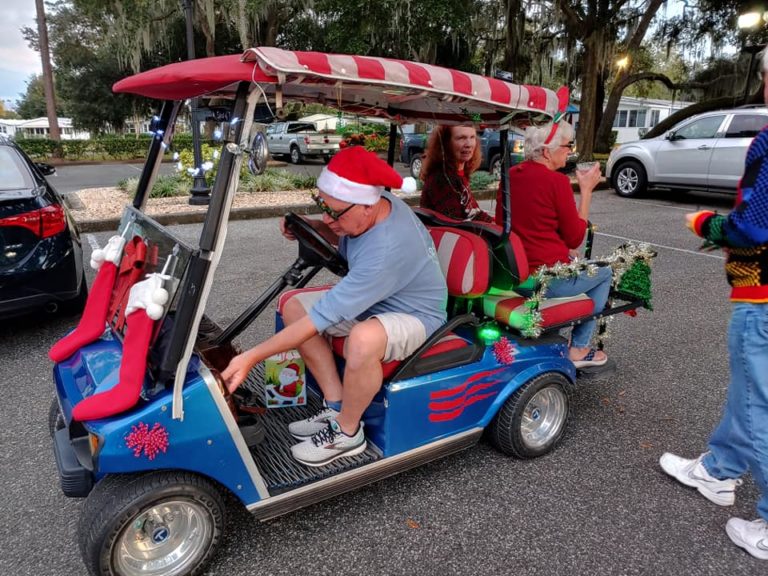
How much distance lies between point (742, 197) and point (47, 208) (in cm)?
439

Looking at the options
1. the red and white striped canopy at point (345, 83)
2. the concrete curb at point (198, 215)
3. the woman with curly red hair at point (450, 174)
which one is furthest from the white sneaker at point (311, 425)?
the concrete curb at point (198, 215)

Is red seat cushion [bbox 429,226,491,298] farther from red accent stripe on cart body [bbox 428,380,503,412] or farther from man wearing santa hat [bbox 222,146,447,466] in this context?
red accent stripe on cart body [bbox 428,380,503,412]

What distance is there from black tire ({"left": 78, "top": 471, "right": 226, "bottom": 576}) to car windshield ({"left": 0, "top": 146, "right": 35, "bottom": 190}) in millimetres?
3121

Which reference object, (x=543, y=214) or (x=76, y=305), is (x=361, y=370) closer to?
(x=543, y=214)

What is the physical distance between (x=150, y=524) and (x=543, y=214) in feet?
8.25

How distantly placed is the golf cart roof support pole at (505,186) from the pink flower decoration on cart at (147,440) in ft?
6.24

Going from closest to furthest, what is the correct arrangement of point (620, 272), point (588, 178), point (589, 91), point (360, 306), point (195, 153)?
point (360, 306) → point (588, 178) → point (620, 272) → point (195, 153) → point (589, 91)

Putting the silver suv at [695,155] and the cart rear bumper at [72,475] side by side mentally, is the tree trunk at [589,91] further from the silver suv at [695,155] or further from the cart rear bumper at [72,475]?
the cart rear bumper at [72,475]

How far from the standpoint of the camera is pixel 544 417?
3.04 metres

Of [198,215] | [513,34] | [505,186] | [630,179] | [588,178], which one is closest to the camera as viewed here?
[505,186]

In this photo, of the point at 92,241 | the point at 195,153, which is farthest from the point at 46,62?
the point at 92,241

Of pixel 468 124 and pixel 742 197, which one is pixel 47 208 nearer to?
pixel 468 124

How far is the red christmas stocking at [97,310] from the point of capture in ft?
7.66

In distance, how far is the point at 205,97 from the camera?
100 inches
